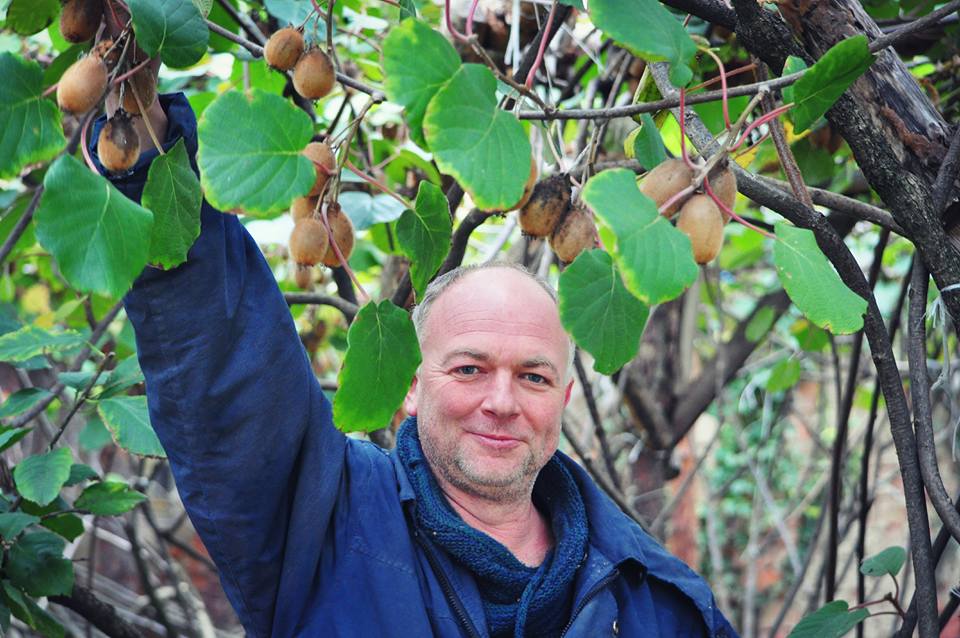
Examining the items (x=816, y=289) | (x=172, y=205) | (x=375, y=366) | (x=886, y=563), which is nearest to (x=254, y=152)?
(x=172, y=205)

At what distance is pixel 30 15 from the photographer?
3.84ft

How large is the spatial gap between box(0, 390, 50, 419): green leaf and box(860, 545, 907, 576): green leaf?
141 cm

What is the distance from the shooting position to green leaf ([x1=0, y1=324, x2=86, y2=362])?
169 cm

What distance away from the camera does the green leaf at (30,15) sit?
3.80ft

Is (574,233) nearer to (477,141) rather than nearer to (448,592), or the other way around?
(477,141)

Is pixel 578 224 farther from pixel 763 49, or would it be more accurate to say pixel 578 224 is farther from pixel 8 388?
pixel 8 388

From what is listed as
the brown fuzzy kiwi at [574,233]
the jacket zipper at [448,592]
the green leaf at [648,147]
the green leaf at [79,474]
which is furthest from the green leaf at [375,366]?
the green leaf at [79,474]

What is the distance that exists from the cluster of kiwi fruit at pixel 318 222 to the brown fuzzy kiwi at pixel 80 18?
0.23 metres

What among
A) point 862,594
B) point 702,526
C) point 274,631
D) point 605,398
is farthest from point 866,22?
point 702,526

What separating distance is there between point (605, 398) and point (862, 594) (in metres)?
2.50

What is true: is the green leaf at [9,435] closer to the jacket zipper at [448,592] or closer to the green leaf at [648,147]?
the jacket zipper at [448,592]

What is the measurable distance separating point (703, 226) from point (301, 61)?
488mm

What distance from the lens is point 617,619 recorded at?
5.63 feet

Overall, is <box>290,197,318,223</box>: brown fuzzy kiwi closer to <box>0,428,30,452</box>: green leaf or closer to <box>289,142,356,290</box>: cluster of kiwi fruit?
<box>289,142,356,290</box>: cluster of kiwi fruit
